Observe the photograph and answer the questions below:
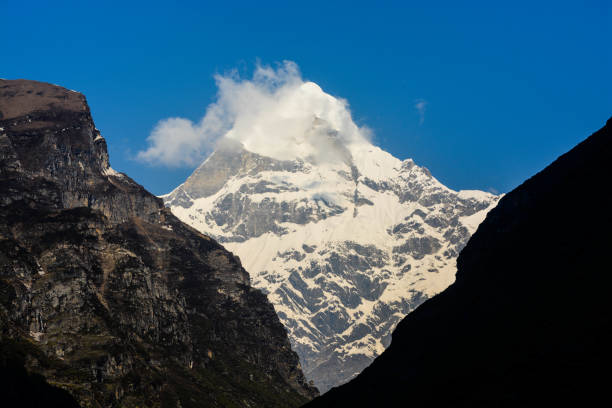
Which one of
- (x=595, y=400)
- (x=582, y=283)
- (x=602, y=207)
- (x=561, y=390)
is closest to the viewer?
(x=595, y=400)

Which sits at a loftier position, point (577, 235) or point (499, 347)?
point (577, 235)

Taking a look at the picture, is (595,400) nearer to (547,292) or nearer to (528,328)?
(528,328)

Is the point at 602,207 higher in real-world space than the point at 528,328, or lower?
higher

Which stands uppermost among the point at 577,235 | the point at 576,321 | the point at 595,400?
the point at 577,235

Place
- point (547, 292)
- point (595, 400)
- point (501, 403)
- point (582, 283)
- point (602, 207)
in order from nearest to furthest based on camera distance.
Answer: point (595, 400) < point (501, 403) < point (582, 283) < point (547, 292) < point (602, 207)

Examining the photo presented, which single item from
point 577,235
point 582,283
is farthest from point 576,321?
point 577,235

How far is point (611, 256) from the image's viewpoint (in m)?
172

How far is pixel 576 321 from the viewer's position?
159625 mm

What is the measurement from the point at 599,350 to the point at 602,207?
62.5 metres

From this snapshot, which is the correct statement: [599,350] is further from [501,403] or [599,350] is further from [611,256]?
[611,256]

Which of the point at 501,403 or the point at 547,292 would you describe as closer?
the point at 501,403

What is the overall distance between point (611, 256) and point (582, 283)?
30.0ft

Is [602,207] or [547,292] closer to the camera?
[547,292]

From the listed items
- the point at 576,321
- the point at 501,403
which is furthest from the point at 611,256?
the point at 501,403
